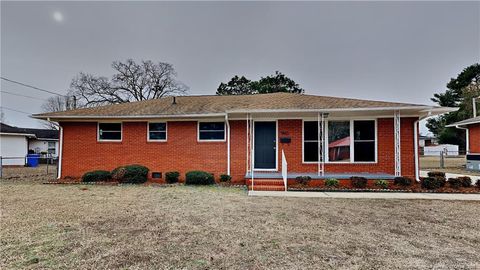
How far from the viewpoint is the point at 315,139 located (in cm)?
1036

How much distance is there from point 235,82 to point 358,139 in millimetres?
25787

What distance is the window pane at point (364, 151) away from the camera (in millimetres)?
10164

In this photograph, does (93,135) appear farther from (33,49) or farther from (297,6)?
(33,49)

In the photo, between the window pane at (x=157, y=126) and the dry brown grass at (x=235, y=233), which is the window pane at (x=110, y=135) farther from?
the dry brown grass at (x=235, y=233)

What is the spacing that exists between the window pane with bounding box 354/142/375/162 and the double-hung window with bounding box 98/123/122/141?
1001cm

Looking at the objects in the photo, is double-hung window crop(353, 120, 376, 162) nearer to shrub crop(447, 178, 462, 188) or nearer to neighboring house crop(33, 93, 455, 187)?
neighboring house crop(33, 93, 455, 187)

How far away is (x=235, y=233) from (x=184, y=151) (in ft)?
23.0

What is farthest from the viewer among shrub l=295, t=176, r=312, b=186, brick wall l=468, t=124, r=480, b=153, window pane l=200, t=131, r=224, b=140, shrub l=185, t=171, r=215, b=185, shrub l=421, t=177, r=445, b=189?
brick wall l=468, t=124, r=480, b=153

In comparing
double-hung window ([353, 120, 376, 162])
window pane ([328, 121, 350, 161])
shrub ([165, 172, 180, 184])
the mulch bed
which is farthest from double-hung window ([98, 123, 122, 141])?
double-hung window ([353, 120, 376, 162])

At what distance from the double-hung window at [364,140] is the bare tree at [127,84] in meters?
27.7

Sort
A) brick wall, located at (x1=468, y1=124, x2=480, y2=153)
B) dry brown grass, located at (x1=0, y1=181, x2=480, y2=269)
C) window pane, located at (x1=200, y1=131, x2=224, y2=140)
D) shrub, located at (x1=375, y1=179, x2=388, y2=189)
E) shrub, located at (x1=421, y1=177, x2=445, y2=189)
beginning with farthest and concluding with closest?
brick wall, located at (x1=468, y1=124, x2=480, y2=153) → window pane, located at (x1=200, y1=131, x2=224, y2=140) → shrub, located at (x1=375, y1=179, x2=388, y2=189) → shrub, located at (x1=421, y1=177, x2=445, y2=189) → dry brown grass, located at (x1=0, y1=181, x2=480, y2=269)

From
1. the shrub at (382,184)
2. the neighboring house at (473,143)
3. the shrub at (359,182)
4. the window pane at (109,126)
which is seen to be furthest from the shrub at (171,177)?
the neighboring house at (473,143)

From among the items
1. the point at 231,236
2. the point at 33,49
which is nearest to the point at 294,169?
the point at 231,236

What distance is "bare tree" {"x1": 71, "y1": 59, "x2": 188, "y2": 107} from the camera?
105ft
